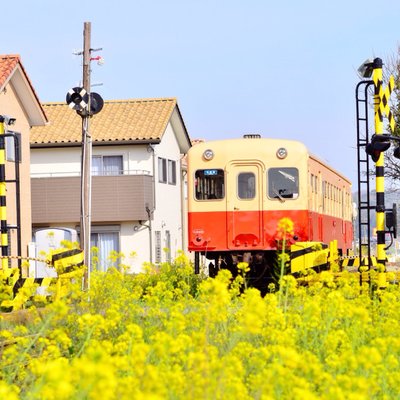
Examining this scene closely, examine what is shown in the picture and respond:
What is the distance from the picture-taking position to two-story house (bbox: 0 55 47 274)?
23188 millimetres

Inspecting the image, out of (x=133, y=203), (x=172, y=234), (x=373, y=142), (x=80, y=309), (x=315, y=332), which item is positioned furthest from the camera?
(x=172, y=234)

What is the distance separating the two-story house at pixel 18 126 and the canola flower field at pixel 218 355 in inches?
582

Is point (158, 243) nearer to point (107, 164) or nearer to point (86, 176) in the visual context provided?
point (107, 164)

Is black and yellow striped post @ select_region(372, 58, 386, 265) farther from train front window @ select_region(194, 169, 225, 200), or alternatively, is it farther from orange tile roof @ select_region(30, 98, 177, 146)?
orange tile roof @ select_region(30, 98, 177, 146)

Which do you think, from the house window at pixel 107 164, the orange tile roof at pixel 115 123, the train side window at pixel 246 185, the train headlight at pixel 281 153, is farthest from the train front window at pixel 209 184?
the house window at pixel 107 164

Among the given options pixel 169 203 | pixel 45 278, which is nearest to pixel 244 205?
pixel 45 278

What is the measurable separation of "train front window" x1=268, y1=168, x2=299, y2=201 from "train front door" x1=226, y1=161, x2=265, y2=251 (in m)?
0.16

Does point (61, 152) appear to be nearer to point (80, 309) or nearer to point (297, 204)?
point (297, 204)

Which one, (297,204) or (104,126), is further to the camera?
(104,126)

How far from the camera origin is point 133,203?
98.7ft

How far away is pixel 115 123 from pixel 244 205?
16261 millimetres

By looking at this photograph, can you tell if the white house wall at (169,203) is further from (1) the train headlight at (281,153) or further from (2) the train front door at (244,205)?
(1) the train headlight at (281,153)

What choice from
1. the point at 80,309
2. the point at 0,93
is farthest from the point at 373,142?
the point at 0,93

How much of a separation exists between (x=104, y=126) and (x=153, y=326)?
81.9 ft
